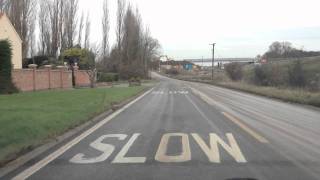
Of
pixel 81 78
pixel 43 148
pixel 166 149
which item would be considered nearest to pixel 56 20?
pixel 81 78

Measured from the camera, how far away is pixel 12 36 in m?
58.3

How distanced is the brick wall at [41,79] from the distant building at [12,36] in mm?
4293

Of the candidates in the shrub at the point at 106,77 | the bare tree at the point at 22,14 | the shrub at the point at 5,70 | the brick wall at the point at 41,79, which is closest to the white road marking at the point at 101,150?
the shrub at the point at 5,70

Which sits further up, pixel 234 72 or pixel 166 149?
pixel 166 149

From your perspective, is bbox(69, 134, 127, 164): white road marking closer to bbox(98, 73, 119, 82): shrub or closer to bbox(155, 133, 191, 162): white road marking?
bbox(155, 133, 191, 162): white road marking

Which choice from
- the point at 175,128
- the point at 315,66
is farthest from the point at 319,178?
the point at 315,66

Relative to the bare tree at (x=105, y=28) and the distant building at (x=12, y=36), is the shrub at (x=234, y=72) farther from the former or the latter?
the distant building at (x=12, y=36)

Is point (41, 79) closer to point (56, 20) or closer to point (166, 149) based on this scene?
point (56, 20)

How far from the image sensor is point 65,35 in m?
78.7

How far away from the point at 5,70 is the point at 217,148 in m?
29.9

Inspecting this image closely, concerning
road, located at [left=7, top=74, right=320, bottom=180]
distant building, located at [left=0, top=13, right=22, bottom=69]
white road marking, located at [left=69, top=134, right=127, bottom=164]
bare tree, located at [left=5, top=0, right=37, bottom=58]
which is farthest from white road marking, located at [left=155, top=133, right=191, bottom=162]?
bare tree, located at [left=5, top=0, right=37, bottom=58]

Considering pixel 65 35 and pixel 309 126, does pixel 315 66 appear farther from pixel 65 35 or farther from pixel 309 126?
pixel 309 126

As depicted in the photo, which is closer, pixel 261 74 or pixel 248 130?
pixel 248 130

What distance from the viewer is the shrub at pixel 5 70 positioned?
39122 mm
